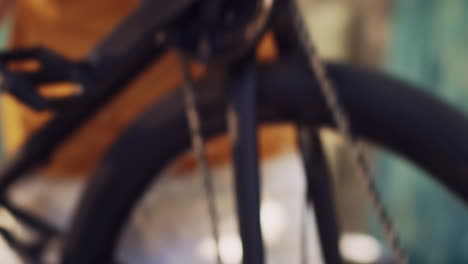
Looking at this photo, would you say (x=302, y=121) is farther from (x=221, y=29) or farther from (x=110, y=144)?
(x=110, y=144)

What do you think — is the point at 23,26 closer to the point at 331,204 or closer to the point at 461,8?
the point at 331,204

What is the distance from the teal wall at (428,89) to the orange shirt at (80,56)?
304 millimetres

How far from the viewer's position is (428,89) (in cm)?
58

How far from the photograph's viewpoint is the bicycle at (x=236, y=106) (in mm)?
222

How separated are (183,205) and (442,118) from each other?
8.8 inches

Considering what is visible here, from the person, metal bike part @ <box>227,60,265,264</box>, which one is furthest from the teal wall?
metal bike part @ <box>227,60,265,264</box>

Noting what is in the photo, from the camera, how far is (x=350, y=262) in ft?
1.65

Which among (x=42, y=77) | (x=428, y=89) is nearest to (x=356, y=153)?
(x=42, y=77)

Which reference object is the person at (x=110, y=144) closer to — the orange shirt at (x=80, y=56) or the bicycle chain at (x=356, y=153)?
the orange shirt at (x=80, y=56)

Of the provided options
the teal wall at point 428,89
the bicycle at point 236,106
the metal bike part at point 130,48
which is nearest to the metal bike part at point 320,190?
the bicycle at point 236,106

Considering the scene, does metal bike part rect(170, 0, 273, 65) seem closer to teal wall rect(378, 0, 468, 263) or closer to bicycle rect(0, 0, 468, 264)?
bicycle rect(0, 0, 468, 264)

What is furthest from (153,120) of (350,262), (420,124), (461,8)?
(461,8)

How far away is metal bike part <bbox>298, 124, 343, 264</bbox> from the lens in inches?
10.7

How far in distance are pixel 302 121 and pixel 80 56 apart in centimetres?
20
